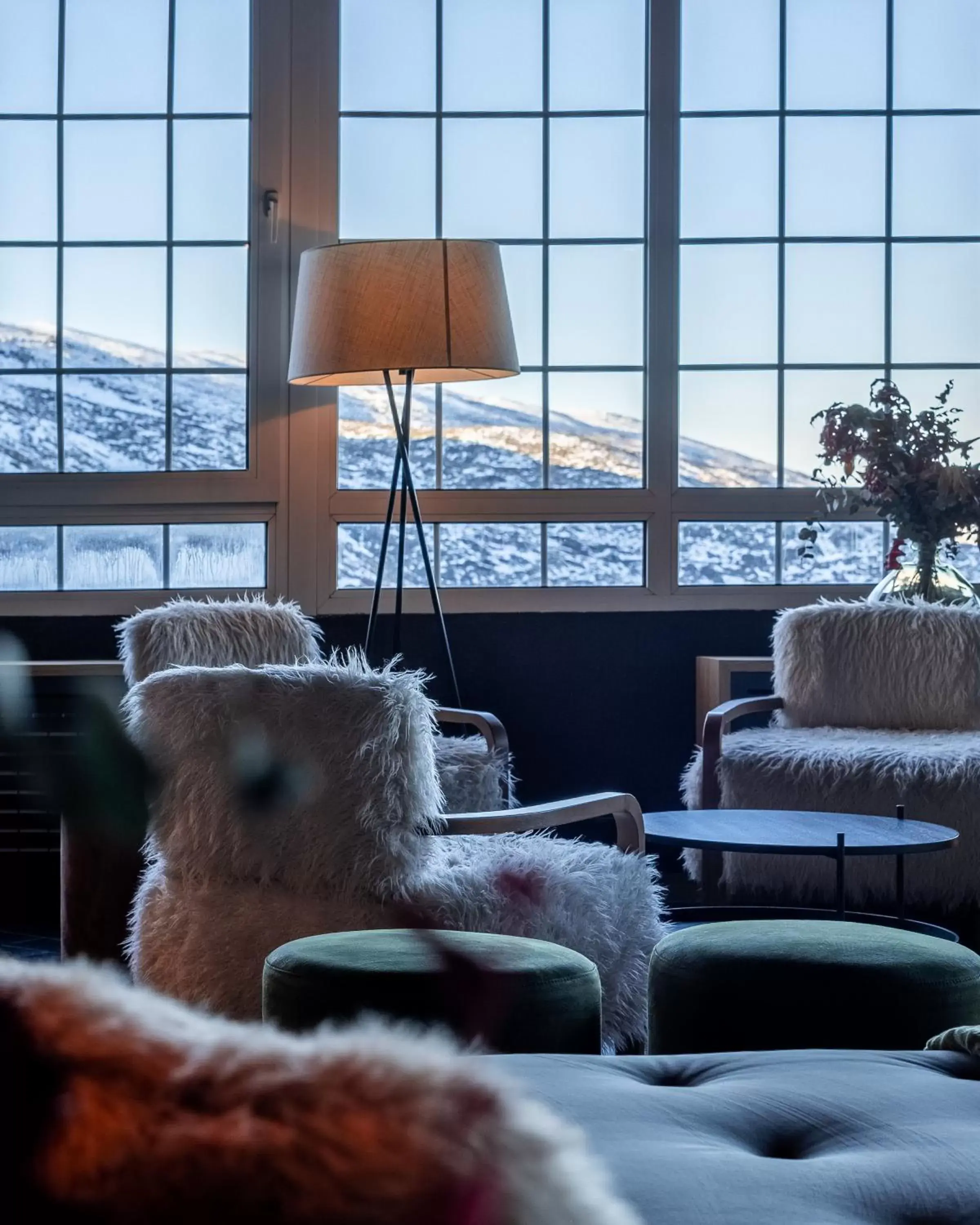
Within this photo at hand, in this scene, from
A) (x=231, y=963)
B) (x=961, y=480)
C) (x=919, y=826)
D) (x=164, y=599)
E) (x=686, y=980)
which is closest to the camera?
(x=686, y=980)

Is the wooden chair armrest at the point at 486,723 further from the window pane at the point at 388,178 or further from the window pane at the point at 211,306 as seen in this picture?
the window pane at the point at 388,178

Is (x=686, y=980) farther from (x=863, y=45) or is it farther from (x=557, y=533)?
(x=863, y=45)

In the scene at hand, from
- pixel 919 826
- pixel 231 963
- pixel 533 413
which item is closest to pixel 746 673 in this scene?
pixel 533 413

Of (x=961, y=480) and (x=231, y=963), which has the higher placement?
(x=961, y=480)

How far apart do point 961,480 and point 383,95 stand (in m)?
2.30

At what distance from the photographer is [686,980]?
76.9 inches

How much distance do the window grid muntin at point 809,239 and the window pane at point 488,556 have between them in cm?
51

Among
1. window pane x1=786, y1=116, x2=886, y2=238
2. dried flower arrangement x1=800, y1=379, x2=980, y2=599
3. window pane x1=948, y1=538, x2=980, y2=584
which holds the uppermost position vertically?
window pane x1=786, y1=116, x2=886, y2=238

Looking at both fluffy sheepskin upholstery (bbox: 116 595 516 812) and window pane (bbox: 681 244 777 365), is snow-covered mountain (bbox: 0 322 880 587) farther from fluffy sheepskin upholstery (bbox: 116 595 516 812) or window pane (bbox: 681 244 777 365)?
fluffy sheepskin upholstery (bbox: 116 595 516 812)

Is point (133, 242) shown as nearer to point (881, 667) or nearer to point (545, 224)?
point (545, 224)

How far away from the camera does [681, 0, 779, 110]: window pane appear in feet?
15.6

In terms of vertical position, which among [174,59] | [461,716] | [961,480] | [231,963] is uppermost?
[174,59]

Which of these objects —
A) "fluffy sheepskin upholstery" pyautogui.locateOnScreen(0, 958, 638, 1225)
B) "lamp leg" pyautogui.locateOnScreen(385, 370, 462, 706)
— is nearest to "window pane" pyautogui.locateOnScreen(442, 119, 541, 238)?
"lamp leg" pyautogui.locateOnScreen(385, 370, 462, 706)

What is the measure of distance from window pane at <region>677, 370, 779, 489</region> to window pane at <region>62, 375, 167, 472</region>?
178cm
